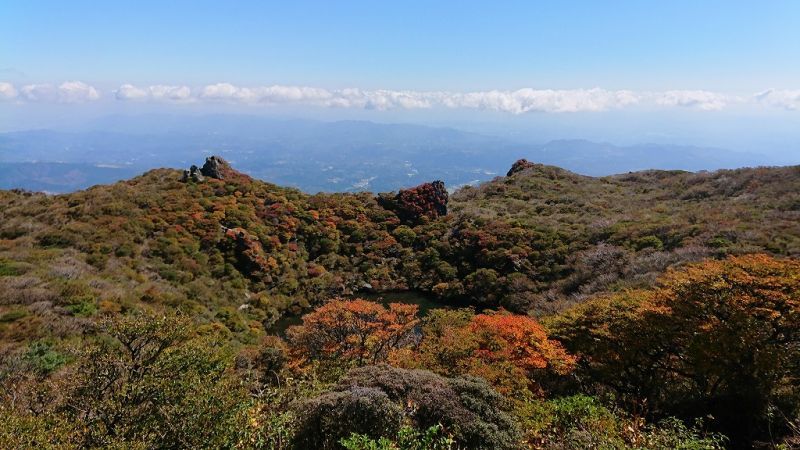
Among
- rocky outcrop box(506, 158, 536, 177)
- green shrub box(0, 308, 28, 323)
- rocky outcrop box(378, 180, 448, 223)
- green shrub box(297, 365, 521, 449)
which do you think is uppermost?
rocky outcrop box(506, 158, 536, 177)

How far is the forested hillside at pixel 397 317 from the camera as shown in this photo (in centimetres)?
994

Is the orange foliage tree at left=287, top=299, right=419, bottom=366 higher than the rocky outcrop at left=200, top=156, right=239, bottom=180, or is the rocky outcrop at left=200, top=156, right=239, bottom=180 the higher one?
the rocky outcrop at left=200, top=156, right=239, bottom=180

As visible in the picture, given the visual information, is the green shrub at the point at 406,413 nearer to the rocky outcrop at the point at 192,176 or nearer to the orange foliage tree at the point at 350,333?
the orange foliage tree at the point at 350,333

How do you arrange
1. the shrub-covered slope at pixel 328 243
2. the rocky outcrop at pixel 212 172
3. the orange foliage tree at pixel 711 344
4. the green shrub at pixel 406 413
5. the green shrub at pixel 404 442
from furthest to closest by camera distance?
the rocky outcrop at pixel 212 172
the shrub-covered slope at pixel 328 243
the orange foliage tree at pixel 711 344
the green shrub at pixel 406 413
the green shrub at pixel 404 442

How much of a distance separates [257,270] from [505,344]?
3064cm

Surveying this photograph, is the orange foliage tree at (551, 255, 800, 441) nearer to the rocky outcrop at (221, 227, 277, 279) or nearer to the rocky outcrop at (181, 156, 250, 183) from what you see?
the rocky outcrop at (221, 227, 277, 279)

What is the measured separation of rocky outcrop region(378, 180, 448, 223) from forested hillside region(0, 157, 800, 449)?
1.08ft

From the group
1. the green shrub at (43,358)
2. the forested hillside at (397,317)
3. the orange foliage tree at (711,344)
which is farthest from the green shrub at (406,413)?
the green shrub at (43,358)

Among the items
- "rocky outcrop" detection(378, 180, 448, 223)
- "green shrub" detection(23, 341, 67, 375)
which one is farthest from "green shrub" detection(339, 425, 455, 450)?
"rocky outcrop" detection(378, 180, 448, 223)

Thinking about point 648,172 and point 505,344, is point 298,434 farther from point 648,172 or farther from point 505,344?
point 648,172

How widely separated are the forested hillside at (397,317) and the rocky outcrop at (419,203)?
0.33 metres

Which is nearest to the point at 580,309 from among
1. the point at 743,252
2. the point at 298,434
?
the point at 298,434

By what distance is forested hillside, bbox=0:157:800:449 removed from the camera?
9938mm

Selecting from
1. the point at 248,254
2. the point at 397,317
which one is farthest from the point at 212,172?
the point at 397,317
